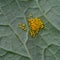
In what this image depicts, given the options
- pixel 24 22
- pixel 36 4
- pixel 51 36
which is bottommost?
pixel 51 36

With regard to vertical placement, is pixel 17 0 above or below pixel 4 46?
above

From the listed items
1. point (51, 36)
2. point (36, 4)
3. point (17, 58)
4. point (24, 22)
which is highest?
point (36, 4)

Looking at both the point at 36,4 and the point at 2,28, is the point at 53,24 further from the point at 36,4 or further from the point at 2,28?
the point at 2,28

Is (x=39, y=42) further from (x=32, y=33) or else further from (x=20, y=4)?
(x=20, y=4)

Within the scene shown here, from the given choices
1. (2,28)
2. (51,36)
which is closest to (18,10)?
(2,28)

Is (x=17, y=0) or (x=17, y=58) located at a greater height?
(x=17, y=0)

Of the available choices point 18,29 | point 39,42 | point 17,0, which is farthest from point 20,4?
point 39,42
